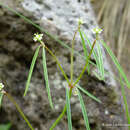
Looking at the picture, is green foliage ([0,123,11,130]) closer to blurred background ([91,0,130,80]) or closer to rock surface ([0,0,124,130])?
rock surface ([0,0,124,130])

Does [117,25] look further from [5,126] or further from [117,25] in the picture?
[5,126]

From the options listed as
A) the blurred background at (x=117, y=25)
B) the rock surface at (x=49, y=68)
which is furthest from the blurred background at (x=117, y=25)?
the rock surface at (x=49, y=68)

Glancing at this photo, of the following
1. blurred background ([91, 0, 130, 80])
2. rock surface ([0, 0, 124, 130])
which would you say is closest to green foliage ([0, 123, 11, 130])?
rock surface ([0, 0, 124, 130])

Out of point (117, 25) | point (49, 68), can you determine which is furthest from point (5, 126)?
point (117, 25)

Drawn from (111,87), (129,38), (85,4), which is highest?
(85,4)

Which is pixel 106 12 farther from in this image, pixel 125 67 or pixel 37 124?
pixel 37 124

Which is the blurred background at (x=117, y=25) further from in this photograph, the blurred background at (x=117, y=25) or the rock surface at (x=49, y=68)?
the rock surface at (x=49, y=68)

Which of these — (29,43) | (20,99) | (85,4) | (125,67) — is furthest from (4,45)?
(125,67)

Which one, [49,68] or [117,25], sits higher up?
[117,25]
